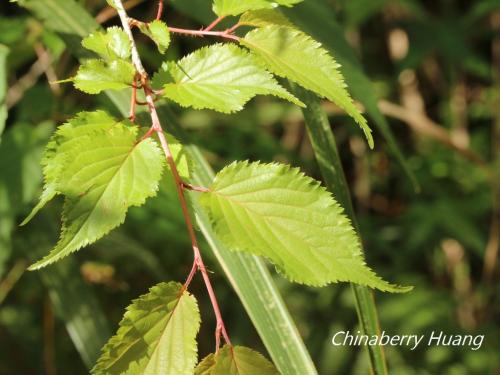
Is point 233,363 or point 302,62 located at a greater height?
point 302,62

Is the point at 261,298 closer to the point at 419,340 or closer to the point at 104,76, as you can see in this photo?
the point at 104,76

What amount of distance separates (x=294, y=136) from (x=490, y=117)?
0.73 metres

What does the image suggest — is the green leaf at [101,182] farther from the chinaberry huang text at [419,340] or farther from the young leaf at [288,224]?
the chinaberry huang text at [419,340]

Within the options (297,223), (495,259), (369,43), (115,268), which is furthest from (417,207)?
(297,223)

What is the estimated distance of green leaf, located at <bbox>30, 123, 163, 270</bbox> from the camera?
0.44 m

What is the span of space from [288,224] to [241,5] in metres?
0.18

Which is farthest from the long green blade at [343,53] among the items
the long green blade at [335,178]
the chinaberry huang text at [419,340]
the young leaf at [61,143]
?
the chinaberry huang text at [419,340]

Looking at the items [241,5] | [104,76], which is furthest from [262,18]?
[104,76]

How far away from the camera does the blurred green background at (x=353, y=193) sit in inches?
41.3

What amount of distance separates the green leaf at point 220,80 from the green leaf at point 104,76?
0.11ft

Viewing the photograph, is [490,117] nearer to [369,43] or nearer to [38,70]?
[369,43]

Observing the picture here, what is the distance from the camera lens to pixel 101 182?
0.46 metres

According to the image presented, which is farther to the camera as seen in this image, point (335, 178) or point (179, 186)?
point (335, 178)

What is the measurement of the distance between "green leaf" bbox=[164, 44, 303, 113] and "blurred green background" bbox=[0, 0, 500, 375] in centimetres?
22
